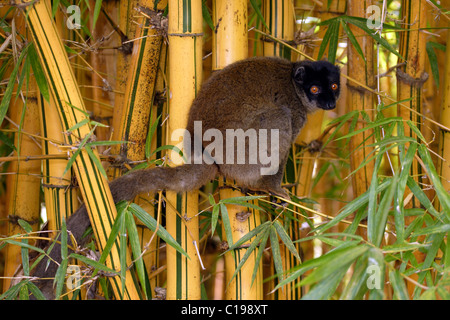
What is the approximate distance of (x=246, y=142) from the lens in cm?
220

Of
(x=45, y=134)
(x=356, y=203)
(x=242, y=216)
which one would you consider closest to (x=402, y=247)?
(x=356, y=203)

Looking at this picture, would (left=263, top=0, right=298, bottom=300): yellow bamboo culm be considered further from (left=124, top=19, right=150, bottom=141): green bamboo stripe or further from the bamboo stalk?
(left=124, top=19, right=150, bottom=141): green bamboo stripe

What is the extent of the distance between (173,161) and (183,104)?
Answer: 24cm

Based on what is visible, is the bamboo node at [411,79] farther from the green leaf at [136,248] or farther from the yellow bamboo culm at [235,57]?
the green leaf at [136,248]

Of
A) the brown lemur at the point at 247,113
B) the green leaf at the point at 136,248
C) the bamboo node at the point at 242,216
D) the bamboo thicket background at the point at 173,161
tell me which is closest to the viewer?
the bamboo thicket background at the point at 173,161

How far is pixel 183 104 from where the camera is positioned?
1851 mm

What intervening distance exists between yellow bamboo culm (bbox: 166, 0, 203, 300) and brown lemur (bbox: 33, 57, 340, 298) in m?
0.09

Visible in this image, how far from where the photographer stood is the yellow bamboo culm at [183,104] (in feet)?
5.81

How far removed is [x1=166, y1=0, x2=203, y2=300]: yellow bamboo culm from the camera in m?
1.77

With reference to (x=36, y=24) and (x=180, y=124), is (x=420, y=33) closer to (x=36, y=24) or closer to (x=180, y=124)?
(x=180, y=124)

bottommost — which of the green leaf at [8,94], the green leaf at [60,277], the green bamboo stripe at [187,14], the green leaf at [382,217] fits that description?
the green leaf at [60,277]

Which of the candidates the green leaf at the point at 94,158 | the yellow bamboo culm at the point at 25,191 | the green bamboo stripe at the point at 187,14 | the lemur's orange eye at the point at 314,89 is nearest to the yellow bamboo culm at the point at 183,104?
the green bamboo stripe at the point at 187,14

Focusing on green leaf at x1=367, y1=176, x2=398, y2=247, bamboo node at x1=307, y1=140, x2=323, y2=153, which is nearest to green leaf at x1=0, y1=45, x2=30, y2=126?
green leaf at x1=367, y1=176, x2=398, y2=247
